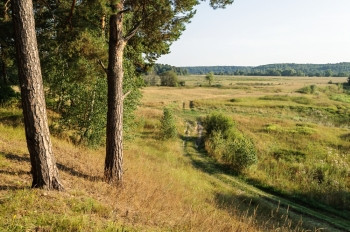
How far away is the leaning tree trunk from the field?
0.53 meters

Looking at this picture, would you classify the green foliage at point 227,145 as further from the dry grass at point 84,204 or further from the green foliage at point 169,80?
the green foliage at point 169,80

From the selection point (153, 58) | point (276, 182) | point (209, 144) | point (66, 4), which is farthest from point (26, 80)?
point (209, 144)

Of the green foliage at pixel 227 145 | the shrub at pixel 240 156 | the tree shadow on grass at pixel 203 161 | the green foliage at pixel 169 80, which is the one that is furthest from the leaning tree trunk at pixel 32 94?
the green foliage at pixel 169 80

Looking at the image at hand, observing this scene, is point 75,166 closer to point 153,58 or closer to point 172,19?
point 172,19

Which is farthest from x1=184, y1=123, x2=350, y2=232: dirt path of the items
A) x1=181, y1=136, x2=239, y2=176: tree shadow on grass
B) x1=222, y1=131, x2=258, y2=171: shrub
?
x1=222, y1=131, x2=258, y2=171: shrub

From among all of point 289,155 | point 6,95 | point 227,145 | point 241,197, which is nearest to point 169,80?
point 289,155

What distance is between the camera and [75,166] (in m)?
10.3

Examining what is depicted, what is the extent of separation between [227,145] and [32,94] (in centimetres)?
2219

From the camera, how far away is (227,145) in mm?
26938

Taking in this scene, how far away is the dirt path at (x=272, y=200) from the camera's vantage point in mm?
15219

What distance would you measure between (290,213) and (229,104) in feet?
178

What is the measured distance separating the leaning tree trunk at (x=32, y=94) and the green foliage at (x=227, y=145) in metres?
18.1

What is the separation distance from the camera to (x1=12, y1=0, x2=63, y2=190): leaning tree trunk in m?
6.33

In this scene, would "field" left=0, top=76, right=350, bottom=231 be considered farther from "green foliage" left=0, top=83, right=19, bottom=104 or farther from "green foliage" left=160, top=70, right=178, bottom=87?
"green foliage" left=160, top=70, right=178, bottom=87
